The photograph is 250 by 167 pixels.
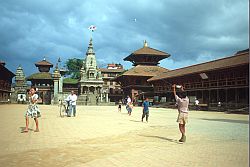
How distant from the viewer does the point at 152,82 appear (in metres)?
52.7

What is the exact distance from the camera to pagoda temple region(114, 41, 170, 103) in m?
53.8

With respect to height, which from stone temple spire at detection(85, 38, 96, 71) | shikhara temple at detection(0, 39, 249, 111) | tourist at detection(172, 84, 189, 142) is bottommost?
tourist at detection(172, 84, 189, 142)

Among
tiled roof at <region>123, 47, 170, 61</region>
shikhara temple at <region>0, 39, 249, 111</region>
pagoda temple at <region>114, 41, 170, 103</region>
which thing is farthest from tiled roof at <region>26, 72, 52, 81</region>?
tiled roof at <region>123, 47, 170, 61</region>

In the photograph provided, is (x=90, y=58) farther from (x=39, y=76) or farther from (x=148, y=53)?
(x=148, y=53)

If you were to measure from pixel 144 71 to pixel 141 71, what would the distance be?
74 centimetres

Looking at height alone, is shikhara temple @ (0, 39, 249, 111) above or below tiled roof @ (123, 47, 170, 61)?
below

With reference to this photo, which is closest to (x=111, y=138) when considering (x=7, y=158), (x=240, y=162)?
(x=7, y=158)

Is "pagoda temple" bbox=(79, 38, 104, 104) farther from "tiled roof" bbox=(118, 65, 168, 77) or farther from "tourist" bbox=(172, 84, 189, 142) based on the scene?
"tourist" bbox=(172, 84, 189, 142)

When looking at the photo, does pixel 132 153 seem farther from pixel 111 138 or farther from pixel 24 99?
pixel 24 99

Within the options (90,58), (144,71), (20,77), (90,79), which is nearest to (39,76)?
(20,77)

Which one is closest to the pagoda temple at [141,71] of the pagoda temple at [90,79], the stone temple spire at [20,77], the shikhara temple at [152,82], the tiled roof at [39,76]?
the shikhara temple at [152,82]

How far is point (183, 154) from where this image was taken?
6.30 metres

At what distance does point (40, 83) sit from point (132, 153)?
69216mm

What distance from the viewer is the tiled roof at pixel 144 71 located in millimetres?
53756
